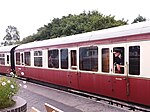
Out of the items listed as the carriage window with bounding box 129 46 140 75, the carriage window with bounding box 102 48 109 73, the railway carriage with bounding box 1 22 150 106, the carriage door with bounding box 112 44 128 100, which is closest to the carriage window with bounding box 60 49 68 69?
the railway carriage with bounding box 1 22 150 106

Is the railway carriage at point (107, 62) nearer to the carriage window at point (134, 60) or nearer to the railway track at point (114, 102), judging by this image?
the carriage window at point (134, 60)

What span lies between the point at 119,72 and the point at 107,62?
0.88 meters

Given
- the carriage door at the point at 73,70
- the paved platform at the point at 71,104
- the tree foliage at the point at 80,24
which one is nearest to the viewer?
the paved platform at the point at 71,104

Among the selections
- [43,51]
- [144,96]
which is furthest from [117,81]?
[43,51]

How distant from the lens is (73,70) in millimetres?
13008

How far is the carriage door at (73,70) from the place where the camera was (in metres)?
12.8

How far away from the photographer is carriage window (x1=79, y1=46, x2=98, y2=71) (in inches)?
437

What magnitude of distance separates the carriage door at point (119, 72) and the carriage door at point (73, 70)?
10.4ft

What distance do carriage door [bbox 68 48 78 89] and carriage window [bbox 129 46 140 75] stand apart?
162 inches

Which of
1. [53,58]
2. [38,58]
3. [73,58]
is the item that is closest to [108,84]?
[73,58]

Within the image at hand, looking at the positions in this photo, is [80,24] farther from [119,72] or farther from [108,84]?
[119,72]

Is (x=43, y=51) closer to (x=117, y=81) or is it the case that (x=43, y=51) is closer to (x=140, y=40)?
(x=117, y=81)

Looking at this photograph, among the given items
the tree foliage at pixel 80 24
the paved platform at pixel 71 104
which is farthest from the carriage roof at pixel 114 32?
the tree foliage at pixel 80 24

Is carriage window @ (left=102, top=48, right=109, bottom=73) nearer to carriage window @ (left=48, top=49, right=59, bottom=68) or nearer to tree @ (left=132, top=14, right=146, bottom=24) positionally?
carriage window @ (left=48, top=49, right=59, bottom=68)
